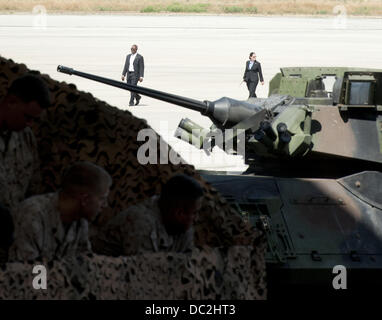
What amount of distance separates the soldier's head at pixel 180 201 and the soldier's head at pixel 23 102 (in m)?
0.77

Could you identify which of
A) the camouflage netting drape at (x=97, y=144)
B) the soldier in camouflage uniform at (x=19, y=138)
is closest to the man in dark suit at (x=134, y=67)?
the camouflage netting drape at (x=97, y=144)

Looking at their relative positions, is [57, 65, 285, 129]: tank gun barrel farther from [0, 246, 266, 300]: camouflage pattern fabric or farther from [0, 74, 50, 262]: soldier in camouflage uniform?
[0, 246, 266, 300]: camouflage pattern fabric

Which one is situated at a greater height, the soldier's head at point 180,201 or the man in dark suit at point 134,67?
the man in dark suit at point 134,67

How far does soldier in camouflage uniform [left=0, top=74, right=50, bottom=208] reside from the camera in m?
4.92

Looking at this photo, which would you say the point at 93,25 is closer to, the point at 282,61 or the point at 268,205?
the point at 282,61

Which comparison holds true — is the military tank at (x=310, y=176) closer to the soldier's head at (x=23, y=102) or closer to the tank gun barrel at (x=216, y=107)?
the tank gun barrel at (x=216, y=107)

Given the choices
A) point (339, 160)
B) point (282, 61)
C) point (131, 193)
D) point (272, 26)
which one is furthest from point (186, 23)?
point (131, 193)

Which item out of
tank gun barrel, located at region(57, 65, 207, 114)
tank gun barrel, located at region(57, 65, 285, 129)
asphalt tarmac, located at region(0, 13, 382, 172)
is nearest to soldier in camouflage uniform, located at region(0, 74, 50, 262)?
tank gun barrel, located at region(57, 65, 207, 114)

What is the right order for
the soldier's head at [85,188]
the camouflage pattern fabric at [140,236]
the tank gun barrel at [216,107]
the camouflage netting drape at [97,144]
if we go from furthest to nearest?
the tank gun barrel at [216,107]
the camouflage netting drape at [97,144]
the camouflage pattern fabric at [140,236]
the soldier's head at [85,188]

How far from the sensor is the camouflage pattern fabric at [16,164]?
5.17 meters

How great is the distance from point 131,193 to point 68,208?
1272 mm

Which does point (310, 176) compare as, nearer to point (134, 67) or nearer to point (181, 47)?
point (134, 67)

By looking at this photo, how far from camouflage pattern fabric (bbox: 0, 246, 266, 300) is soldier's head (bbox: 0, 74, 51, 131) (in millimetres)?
934

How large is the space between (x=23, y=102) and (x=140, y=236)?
2.87 feet
